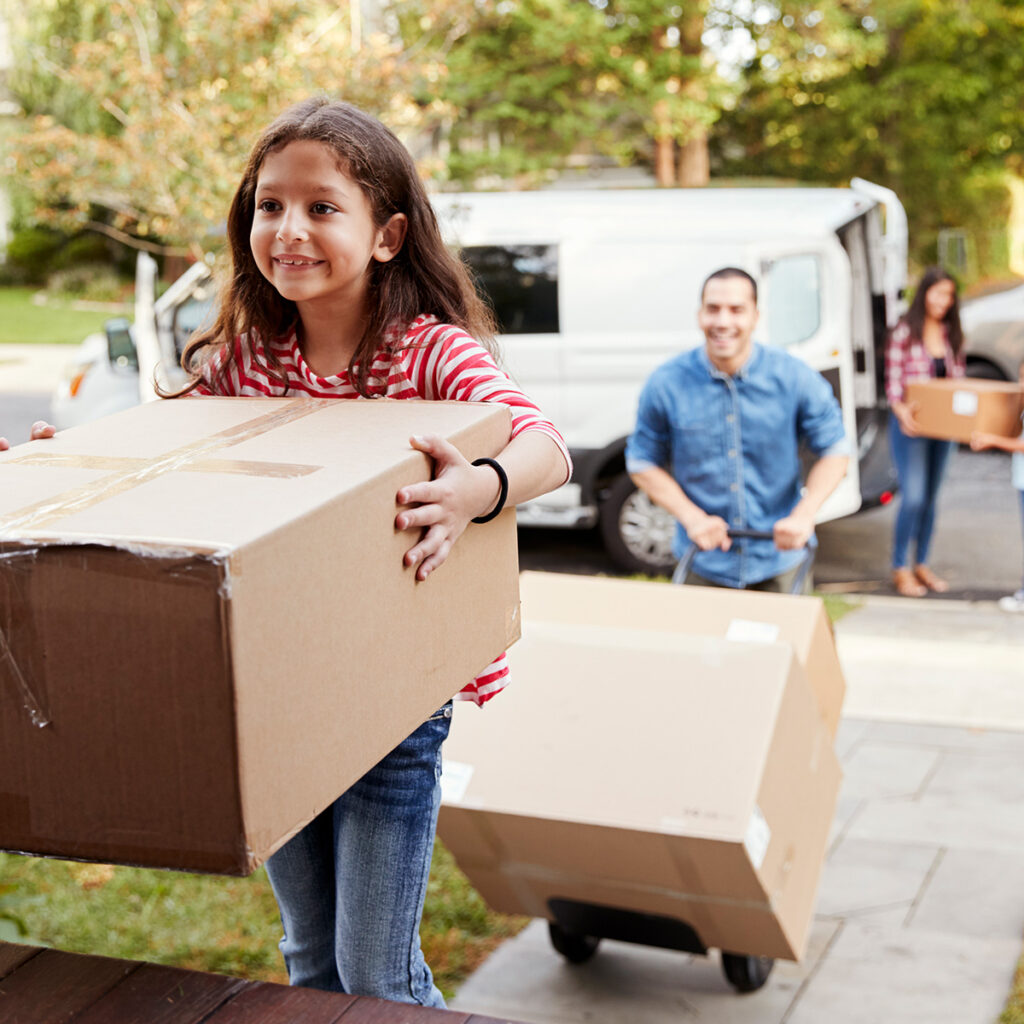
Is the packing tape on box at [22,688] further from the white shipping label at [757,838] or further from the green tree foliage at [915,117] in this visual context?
the green tree foliage at [915,117]

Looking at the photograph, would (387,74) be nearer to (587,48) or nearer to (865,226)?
(865,226)

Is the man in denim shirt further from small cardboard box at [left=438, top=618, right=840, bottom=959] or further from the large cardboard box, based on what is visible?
the large cardboard box

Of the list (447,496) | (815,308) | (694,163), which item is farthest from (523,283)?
(694,163)

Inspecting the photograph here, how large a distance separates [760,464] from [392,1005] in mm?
2743

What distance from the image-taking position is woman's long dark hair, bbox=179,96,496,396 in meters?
1.79

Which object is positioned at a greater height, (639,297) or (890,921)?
(639,297)

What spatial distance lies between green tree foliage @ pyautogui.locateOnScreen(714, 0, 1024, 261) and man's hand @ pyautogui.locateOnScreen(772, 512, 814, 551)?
52.9ft

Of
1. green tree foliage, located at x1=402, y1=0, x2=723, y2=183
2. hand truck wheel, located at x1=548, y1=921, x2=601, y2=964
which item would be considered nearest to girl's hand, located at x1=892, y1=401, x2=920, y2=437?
hand truck wheel, located at x1=548, y1=921, x2=601, y2=964

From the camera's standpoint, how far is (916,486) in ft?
24.0

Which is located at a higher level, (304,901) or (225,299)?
(225,299)

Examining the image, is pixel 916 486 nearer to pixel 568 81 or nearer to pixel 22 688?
pixel 22 688

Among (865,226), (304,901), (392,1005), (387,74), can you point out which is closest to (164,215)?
(387,74)

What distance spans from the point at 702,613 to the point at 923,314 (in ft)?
16.1

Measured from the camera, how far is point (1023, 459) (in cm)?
699
